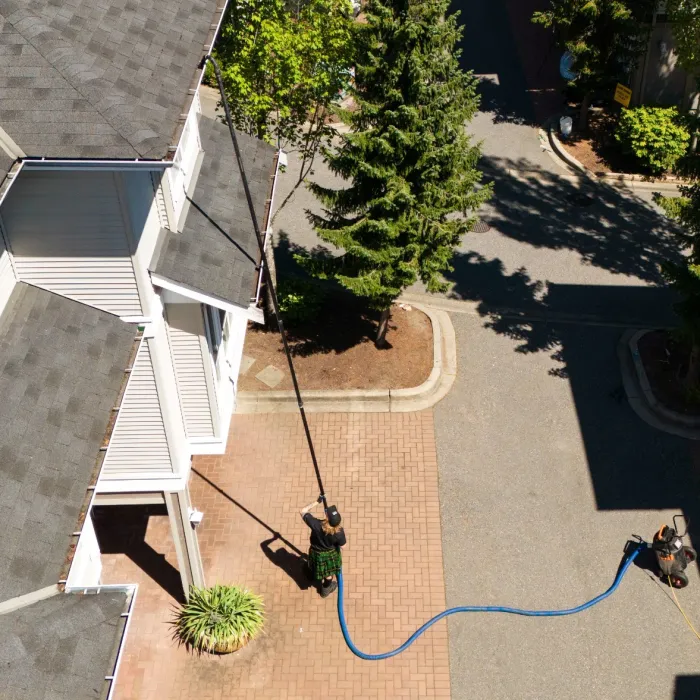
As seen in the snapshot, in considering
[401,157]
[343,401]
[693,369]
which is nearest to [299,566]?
[343,401]

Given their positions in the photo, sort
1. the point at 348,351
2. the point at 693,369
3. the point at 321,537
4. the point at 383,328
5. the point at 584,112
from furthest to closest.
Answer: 1. the point at 584,112
2. the point at 348,351
3. the point at 383,328
4. the point at 693,369
5. the point at 321,537

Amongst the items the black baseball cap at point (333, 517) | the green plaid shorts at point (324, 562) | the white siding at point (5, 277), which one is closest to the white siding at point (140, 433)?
the white siding at point (5, 277)

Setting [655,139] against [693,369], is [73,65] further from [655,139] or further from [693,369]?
[655,139]

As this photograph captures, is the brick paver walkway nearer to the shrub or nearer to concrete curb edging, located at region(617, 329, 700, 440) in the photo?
the shrub

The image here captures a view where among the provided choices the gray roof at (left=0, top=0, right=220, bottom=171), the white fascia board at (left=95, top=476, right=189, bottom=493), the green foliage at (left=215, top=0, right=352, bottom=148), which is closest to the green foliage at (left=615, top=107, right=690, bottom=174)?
the green foliage at (left=215, top=0, right=352, bottom=148)

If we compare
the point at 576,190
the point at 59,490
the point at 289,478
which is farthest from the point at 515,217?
the point at 59,490

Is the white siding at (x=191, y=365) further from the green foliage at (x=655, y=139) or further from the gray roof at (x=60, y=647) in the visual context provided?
the green foliage at (x=655, y=139)
